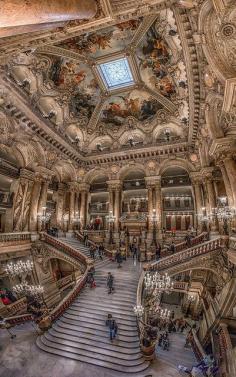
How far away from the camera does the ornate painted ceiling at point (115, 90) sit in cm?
1172

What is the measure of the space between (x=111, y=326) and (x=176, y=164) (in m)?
13.8

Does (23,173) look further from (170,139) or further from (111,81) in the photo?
(170,139)

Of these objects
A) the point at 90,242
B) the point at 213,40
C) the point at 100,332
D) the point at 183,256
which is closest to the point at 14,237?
the point at 90,242

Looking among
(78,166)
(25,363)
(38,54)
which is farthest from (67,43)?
(25,363)

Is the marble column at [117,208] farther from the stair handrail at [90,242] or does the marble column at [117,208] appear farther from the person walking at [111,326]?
the person walking at [111,326]

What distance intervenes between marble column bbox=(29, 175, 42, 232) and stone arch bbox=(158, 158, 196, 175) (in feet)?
34.5

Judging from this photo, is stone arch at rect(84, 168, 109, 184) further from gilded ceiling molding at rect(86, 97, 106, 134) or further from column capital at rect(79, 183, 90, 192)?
gilded ceiling molding at rect(86, 97, 106, 134)

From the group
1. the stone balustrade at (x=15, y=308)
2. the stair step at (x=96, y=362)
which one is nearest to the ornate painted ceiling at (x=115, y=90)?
the stone balustrade at (x=15, y=308)

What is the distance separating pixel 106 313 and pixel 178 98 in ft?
47.9

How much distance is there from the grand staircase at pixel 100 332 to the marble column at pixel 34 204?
6.40 metres

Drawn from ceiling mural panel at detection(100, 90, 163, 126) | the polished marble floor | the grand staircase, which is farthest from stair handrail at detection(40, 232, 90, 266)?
ceiling mural panel at detection(100, 90, 163, 126)

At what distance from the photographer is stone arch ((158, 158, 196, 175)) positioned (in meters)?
17.4

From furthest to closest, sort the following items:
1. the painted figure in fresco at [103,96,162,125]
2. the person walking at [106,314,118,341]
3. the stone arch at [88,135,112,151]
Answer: the stone arch at [88,135,112,151] < the painted figure in fresco at [103,96,162,125] < the person walking at [106,314,118,341]

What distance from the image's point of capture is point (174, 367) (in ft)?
23.6
